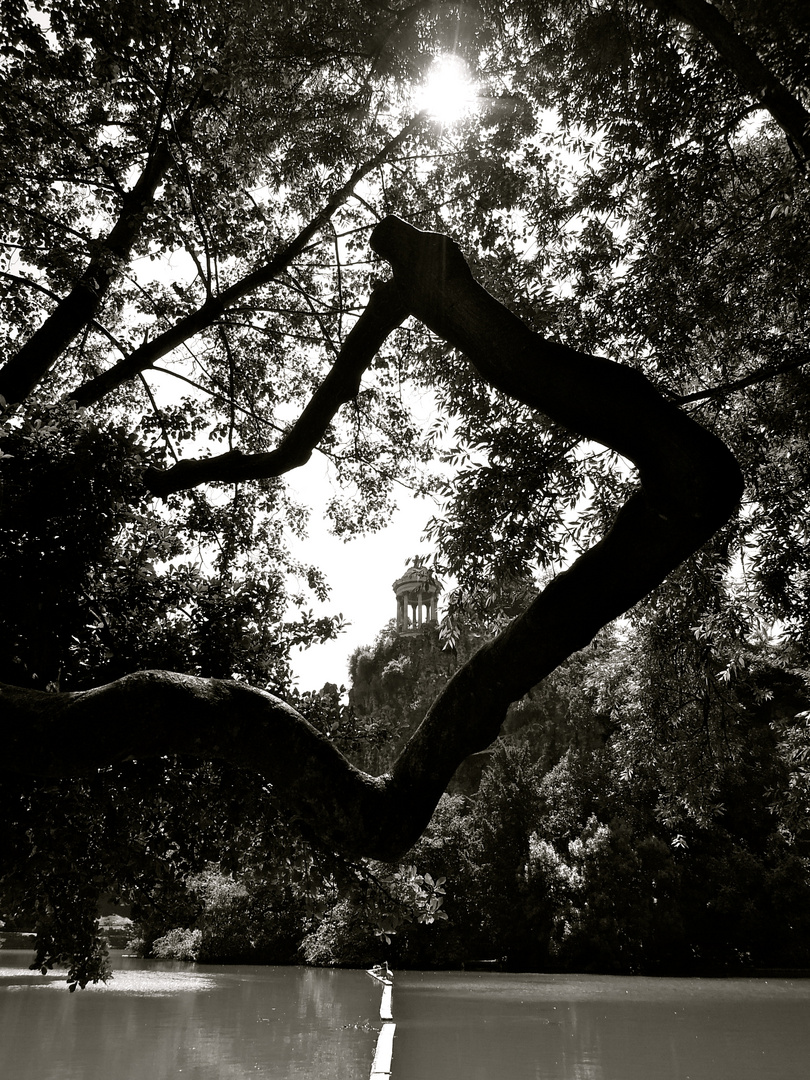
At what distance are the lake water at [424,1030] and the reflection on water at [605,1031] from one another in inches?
1.8

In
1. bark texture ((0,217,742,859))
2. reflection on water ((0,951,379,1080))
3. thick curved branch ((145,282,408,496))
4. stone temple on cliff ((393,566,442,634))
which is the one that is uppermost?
stone temple on cliff ((393,566,442,634))

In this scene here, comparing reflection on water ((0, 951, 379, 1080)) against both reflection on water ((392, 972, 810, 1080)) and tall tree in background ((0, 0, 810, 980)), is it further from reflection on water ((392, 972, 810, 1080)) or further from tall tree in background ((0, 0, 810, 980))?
tall tree in background ((0, 0, 810, 980))

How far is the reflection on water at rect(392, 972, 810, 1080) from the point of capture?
1313cm

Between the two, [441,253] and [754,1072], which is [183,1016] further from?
[441,253]

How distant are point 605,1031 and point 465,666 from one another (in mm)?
17408

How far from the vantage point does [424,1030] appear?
17.5 metres

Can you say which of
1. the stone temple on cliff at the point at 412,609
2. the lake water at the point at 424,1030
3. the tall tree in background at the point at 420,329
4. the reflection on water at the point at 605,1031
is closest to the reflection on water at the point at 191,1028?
the lake water at the point at 424,1030

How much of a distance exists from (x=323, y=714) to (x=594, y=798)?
101ft

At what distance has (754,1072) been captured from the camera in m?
12.9

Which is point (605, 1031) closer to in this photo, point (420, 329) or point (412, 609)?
point (420, 329)

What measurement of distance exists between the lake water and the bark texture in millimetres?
11587

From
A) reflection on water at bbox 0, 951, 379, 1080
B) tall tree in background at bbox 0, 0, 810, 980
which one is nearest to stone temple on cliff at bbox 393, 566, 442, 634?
reflection on water at bbox 0, 951, 379, 1080

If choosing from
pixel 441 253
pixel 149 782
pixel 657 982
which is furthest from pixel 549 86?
pixel 657 982

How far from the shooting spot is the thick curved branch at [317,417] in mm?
4746
